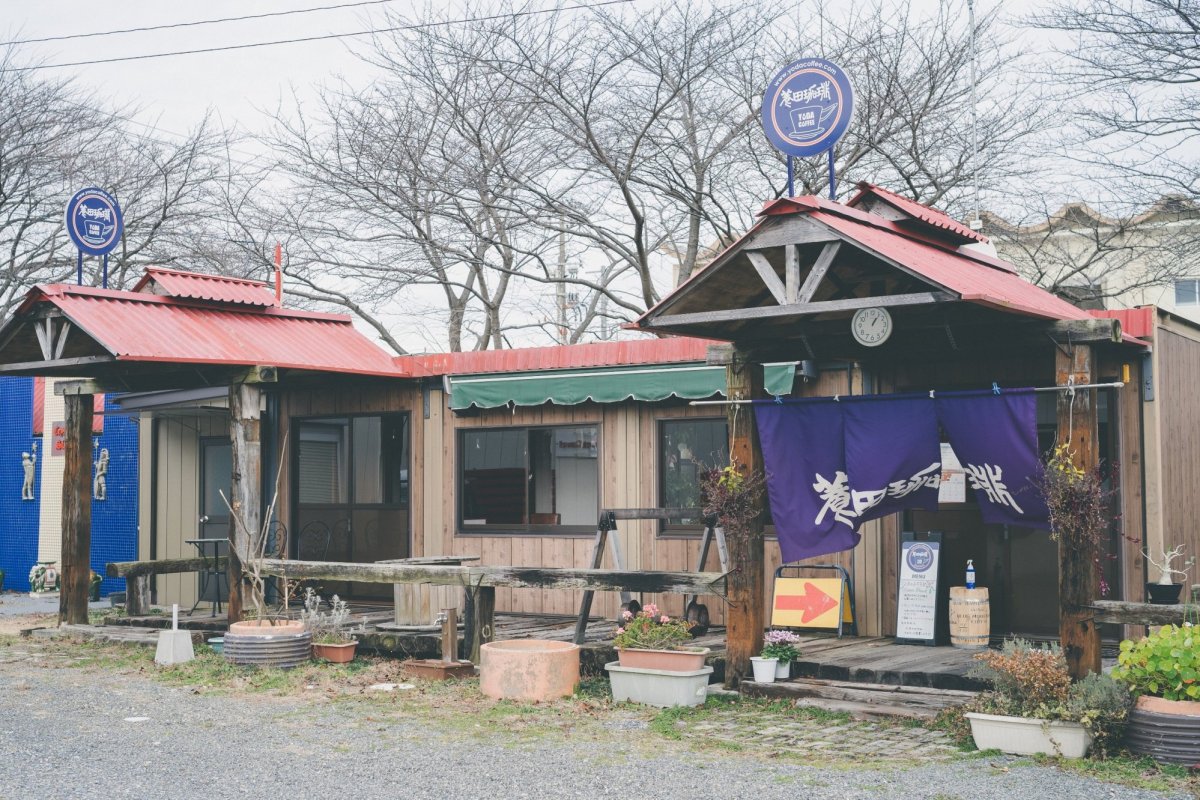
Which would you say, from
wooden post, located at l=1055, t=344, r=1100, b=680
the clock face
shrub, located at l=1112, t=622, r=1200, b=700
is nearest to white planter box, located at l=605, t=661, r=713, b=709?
wooden post, located at l=1055, t=344, r=1100, b=680

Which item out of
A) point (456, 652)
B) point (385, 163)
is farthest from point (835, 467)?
point (385, 163)

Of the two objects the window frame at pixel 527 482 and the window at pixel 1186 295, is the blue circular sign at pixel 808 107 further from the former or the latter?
the window at pixel 1186 295

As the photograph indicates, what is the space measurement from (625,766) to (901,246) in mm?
3664

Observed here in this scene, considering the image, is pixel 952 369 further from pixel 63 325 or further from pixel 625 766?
pixel 63 325

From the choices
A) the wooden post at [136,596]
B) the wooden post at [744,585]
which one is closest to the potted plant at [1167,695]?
the wooden post at [744,585]

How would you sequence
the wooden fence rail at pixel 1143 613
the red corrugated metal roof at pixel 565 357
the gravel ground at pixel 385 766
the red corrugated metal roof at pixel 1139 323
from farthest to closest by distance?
the red corrugated metal roof at pixel 565 357
the red corrugated metal roof at pixel 1139 323
the wooden fence rail at pixel 1143 613
the gravel ground at pixel 385 766

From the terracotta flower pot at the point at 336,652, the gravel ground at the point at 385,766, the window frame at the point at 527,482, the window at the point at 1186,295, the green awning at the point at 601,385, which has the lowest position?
the gravel ground at the point at 385,766

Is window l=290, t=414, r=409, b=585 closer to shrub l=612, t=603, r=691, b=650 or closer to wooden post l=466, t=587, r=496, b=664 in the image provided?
wooden post l=466, t=587, r=496, b=664

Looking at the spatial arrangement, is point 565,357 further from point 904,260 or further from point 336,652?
point 904,260

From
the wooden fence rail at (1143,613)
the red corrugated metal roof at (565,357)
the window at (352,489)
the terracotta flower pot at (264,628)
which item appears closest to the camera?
the wooden fence rail at (1143,613)

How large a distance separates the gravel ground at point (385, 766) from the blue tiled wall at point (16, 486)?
39.5ft

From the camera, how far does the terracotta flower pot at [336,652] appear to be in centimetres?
1055

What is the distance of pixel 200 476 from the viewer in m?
15.7

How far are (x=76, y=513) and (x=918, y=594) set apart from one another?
843 centimetres
